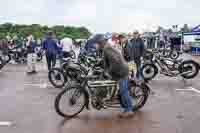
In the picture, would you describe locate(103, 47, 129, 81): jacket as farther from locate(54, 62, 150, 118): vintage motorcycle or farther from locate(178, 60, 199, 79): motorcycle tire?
locate(178, 60, 199, 79): motorcycle tire

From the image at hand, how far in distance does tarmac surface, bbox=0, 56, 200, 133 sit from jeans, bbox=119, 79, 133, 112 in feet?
0.82

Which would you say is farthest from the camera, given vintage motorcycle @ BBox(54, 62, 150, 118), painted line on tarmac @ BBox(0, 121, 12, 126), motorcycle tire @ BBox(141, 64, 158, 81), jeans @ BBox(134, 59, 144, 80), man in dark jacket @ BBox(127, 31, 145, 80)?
motorcycle tire @ BBox(141, 64, 158, 81)

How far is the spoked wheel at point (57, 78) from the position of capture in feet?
38.2

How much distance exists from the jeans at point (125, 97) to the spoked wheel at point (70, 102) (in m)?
0.79

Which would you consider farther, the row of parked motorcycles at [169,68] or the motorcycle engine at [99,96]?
the row of parked motorcycles at [169,68]

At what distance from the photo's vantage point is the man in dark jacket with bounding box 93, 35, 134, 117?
7.31m

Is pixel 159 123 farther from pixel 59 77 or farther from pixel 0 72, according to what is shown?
pixel 0 72

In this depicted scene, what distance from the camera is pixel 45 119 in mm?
7344

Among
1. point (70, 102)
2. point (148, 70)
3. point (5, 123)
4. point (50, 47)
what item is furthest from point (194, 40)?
point (5, 123)

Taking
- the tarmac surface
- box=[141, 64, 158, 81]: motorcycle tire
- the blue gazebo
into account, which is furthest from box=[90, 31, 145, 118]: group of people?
the blue gazebo

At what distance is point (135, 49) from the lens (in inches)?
500

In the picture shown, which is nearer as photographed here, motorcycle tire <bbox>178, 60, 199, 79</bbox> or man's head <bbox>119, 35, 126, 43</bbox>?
motorcycle tire <bbox>178, 60, 199, 79</bbox>

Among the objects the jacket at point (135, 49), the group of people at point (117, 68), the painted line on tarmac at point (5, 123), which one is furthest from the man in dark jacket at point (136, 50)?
the painted line on tarmac at point (5, 123)

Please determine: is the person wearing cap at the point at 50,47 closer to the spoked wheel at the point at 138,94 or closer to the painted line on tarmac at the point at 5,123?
the spoked wheel at the point at 138,94
